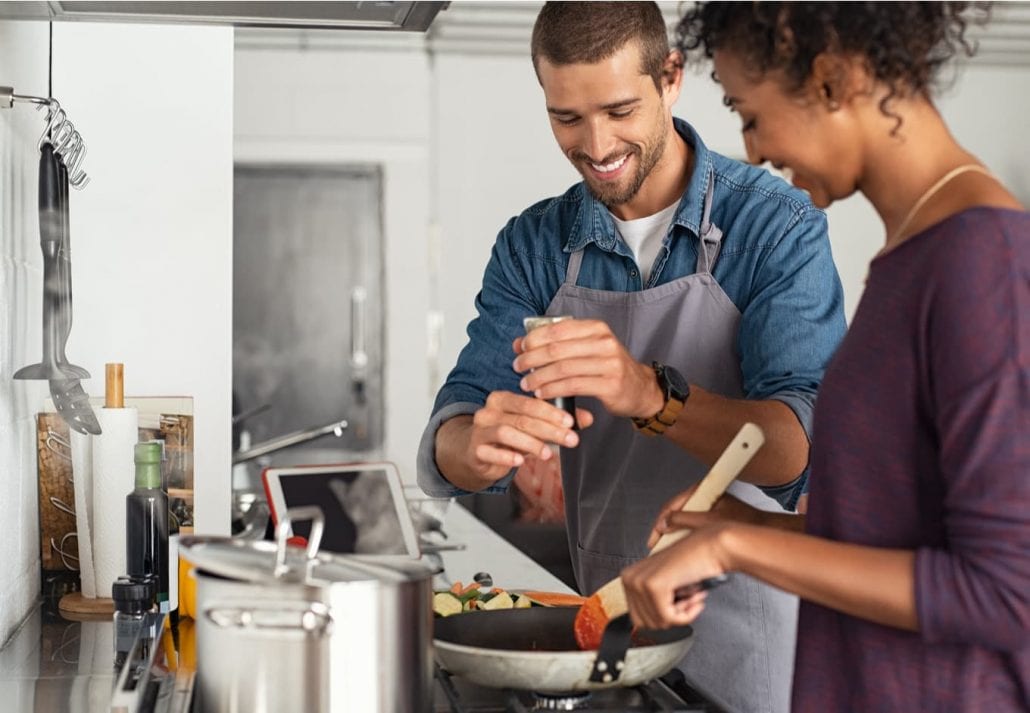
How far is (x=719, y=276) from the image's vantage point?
6.56ft

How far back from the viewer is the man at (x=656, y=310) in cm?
179

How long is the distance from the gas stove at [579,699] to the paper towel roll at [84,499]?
0.81m

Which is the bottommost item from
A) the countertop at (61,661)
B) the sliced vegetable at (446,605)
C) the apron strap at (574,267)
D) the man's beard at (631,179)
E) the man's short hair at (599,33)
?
the countertop at (61,661)

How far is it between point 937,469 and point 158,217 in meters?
1.62

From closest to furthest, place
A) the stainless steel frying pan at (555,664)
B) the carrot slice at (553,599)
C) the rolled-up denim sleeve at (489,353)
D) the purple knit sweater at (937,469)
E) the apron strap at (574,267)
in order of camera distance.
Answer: the purple knit sweater at (937,469) < the stainless steel frying pan at (555,664) < the carrot slice at (553,599) < the rolled-up denim sleeve at (489,353) < the apron strap at (574,267)

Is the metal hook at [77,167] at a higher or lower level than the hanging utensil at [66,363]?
higher

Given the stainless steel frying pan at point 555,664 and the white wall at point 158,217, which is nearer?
the stainless steel frying pan at point 555,664

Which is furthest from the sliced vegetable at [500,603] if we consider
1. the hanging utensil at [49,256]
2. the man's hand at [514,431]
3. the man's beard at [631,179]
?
the hanging utensil at [49,256]

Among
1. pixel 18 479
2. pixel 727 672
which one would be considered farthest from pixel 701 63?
pixel 18 479

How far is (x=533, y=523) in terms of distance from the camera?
12.9 feet

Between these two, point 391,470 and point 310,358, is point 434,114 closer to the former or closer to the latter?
point 310,358

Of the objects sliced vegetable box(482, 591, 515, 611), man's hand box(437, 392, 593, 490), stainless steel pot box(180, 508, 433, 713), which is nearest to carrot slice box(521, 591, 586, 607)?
sliced vegetable box(482, 591, 515, 611)

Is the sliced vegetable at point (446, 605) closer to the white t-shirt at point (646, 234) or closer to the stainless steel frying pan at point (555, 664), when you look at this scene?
the stainless steel frying pan at point (555, 664)

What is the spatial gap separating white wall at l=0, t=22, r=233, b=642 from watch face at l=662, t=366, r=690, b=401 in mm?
961
